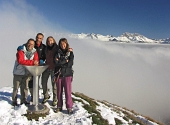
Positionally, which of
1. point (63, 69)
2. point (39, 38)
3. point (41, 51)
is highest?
point (39, 38)

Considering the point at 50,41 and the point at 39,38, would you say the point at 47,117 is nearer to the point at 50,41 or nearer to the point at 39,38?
the point at 50,41

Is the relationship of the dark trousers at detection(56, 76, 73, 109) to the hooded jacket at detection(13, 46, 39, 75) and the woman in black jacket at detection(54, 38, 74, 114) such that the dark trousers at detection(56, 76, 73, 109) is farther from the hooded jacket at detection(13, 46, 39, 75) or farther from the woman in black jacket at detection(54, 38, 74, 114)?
the hooded jacket at detection(13, 46, 39, 75)

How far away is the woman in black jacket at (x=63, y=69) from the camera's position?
342 inches

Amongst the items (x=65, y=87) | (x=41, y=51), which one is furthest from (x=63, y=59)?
(x=65, y=87)

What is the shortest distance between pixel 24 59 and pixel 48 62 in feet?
4.00

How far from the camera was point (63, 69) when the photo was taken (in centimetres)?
894

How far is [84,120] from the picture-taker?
8.89 metres

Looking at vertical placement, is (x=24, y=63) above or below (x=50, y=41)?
below

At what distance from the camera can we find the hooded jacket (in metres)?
8.48

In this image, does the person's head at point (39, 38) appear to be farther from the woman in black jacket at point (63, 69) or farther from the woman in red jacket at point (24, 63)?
the woman in black jacket at point (63, 69)

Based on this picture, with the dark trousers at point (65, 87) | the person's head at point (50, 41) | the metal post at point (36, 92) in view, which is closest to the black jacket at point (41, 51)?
the person's head at point (50, 41)

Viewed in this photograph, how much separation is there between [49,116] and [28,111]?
3.28 ft

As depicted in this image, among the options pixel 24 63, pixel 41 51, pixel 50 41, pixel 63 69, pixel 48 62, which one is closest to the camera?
pixel 24 63

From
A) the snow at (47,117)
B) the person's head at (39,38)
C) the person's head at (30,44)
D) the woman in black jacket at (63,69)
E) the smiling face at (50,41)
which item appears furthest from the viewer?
the smiling face at (50,41)
